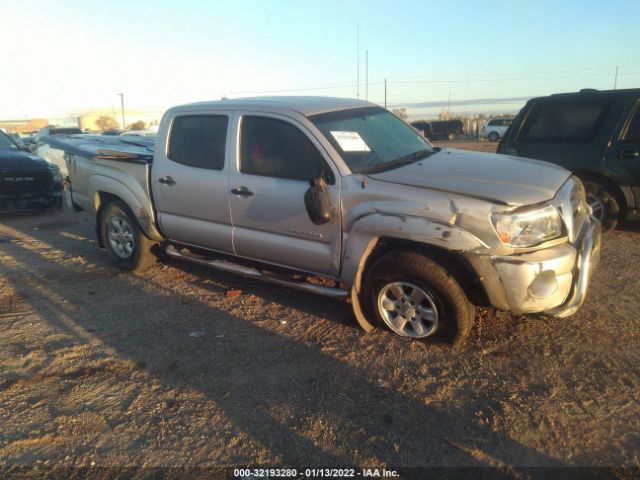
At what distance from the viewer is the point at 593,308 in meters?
4.25

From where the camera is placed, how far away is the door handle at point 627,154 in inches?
236

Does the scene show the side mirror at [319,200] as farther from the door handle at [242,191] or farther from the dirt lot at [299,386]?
the dirt lot at [299,386]

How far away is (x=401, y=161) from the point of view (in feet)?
13.6

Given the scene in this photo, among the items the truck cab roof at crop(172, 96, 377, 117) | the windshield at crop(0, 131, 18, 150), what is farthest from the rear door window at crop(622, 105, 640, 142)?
the windshield at crop(0, 131, 18, 150)

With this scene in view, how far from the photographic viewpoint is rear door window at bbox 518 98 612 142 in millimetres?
6387

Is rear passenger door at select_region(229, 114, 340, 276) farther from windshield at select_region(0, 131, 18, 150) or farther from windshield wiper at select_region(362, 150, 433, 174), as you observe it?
windshield at select_region(0, 131, 18, 150)

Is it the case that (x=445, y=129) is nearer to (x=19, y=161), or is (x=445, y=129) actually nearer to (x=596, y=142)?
(x=596, y=142)

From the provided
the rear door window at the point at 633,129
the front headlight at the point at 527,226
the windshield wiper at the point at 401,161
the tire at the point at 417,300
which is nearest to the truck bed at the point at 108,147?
the windshield wiper at the point at 401,161

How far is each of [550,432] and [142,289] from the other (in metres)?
4.15

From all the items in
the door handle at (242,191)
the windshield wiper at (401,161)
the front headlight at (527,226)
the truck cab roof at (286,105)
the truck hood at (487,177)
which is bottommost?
the front headlight at (527,226)

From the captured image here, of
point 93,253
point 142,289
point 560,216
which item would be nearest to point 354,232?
point 560,216

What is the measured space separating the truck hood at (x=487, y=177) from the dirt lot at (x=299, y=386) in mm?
1180

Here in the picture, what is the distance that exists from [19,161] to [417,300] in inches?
339

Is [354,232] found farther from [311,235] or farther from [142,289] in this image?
[142,289]
